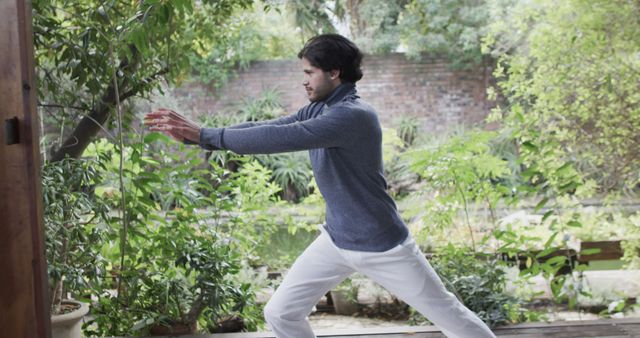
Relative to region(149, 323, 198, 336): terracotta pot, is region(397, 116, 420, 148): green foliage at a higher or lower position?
higher

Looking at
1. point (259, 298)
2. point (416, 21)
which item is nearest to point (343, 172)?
point (259, 298)

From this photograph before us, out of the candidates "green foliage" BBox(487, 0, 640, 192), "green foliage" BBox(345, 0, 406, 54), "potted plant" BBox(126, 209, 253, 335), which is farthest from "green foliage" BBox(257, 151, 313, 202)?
"potted plant" BBox(126, 209, 253, 335)

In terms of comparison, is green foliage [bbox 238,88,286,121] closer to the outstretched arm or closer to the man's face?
the man's face

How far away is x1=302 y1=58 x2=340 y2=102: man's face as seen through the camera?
227cm

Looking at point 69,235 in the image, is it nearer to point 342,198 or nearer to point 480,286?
point 342,198

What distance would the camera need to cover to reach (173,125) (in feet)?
6.65

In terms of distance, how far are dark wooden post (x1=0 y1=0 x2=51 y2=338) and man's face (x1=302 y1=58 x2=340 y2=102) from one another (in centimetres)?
86

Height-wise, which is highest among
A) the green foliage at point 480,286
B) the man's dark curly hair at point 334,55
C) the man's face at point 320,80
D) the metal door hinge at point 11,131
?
the man's dark curly hair at point 334,55

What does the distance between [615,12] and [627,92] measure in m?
0.56

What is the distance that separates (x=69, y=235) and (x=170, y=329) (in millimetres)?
623

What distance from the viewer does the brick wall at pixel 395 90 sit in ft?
33.6

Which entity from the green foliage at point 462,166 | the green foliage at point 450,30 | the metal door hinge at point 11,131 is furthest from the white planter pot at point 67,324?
the green foliage at point 450,30

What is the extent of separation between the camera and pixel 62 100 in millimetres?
3086

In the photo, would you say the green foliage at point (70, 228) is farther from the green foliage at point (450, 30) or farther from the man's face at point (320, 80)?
the green foliage at point (450, 30)
